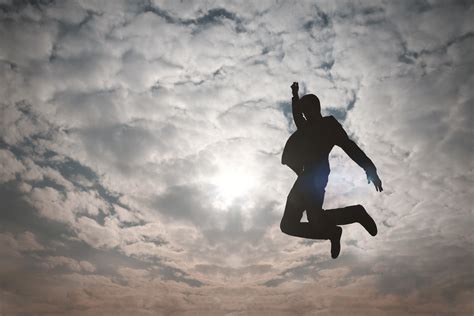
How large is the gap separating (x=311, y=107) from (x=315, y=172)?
3.61ft

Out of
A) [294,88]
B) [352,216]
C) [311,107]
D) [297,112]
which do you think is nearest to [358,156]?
[352,216]

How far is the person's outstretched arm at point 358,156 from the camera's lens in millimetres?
5008

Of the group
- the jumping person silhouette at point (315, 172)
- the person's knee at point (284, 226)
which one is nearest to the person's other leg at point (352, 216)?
the jumping person silhouette at point (315, 172)

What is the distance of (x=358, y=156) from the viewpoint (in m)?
5.17

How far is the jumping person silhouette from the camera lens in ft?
16.2

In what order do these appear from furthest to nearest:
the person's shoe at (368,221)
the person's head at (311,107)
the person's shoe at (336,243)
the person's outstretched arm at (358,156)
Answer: the person's head at (311,107)
the person's shoe at (336,243)
the person's outstretched arm at (358,156)
the person's shoe at (368,221)

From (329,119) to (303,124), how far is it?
0.42 metres

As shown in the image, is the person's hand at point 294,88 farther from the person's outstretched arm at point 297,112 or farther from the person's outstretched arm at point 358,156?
the person's outstretched arm at point 358,156

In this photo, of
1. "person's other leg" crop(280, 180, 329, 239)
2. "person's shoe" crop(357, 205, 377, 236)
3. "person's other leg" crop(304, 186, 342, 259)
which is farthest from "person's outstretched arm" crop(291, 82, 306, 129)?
"person's shoe" crop(357, 205, 377, 236)

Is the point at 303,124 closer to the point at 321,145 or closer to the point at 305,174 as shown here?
the point at 321,145

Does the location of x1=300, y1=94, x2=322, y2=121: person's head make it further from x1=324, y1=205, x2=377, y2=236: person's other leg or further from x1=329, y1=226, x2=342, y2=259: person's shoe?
x1=329, y1=226, x2=342, y2=259: person's shoe

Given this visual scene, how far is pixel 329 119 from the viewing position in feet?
17.3

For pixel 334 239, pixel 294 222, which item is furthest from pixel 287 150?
pixel 334 239

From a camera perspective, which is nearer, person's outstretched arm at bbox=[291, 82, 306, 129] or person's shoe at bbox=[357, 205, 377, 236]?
person's shoe at bbox=[357, 205, 377, 236]
